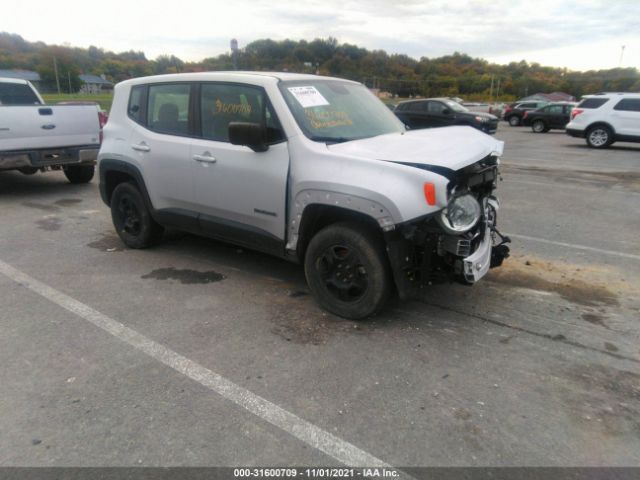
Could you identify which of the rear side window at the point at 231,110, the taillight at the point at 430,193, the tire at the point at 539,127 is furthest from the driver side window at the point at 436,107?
the taillight at the point at 430,193

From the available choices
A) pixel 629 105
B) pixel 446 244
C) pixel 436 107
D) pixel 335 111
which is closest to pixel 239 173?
pixel 335 111

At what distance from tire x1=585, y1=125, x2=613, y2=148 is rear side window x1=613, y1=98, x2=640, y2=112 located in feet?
2.53

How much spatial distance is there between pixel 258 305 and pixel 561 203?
20.0 ft

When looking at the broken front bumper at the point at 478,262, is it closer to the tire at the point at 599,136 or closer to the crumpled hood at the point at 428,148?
the crumpled hood at the point at 428,148

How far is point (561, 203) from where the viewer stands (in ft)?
Result: 26.7

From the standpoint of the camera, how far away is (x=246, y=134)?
3859mm

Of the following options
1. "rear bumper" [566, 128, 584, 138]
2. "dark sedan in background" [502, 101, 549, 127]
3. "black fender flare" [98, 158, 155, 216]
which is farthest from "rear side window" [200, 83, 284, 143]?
"dark sedan in background" [502, 101, 549, 127]

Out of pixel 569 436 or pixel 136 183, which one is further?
Result: pixel 136 183

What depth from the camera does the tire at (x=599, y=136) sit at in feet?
54.6

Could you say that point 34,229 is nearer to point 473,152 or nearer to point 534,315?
point 473,152

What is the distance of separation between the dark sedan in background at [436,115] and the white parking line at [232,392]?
17.0 m

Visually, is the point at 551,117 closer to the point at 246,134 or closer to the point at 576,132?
the point at 576,132

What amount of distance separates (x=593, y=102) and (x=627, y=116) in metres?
1.27

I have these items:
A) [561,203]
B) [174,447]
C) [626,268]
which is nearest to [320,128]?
[174,447]
